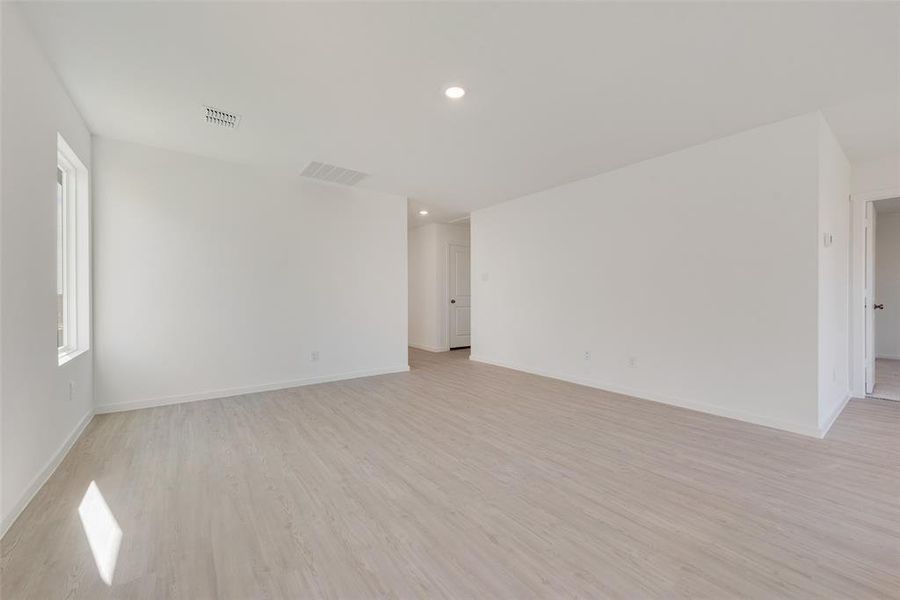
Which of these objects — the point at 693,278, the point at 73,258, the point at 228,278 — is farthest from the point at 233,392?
the point at 693,278

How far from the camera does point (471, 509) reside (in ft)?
6.37

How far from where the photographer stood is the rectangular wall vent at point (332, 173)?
423 cm

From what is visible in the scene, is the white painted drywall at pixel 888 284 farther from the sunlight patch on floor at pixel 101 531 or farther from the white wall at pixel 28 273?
the white wall at pixel 28 273

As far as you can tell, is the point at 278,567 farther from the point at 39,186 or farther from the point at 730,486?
the point at 39,186

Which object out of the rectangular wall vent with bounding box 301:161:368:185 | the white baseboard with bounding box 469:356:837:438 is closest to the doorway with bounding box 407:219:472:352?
the white baseboard with bounding box 469:356:837:438

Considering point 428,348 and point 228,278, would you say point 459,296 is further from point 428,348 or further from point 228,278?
point 228,278

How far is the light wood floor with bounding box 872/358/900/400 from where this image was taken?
13.4ft

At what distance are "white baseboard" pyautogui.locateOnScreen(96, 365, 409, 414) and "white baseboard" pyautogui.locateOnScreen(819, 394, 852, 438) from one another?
4513mm

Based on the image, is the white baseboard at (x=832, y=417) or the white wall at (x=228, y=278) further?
the white wall at (x=228, y=278)

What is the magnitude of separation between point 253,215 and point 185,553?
3.62m

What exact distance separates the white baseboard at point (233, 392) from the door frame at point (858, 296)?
17.8 feet

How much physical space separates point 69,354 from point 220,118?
2299 mm

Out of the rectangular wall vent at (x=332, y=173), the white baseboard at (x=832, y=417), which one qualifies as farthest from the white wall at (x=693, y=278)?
the rectangular wall vent at (x=332, y=173)

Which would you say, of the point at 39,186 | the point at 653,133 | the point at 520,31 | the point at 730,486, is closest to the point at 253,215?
the point at 39,186
